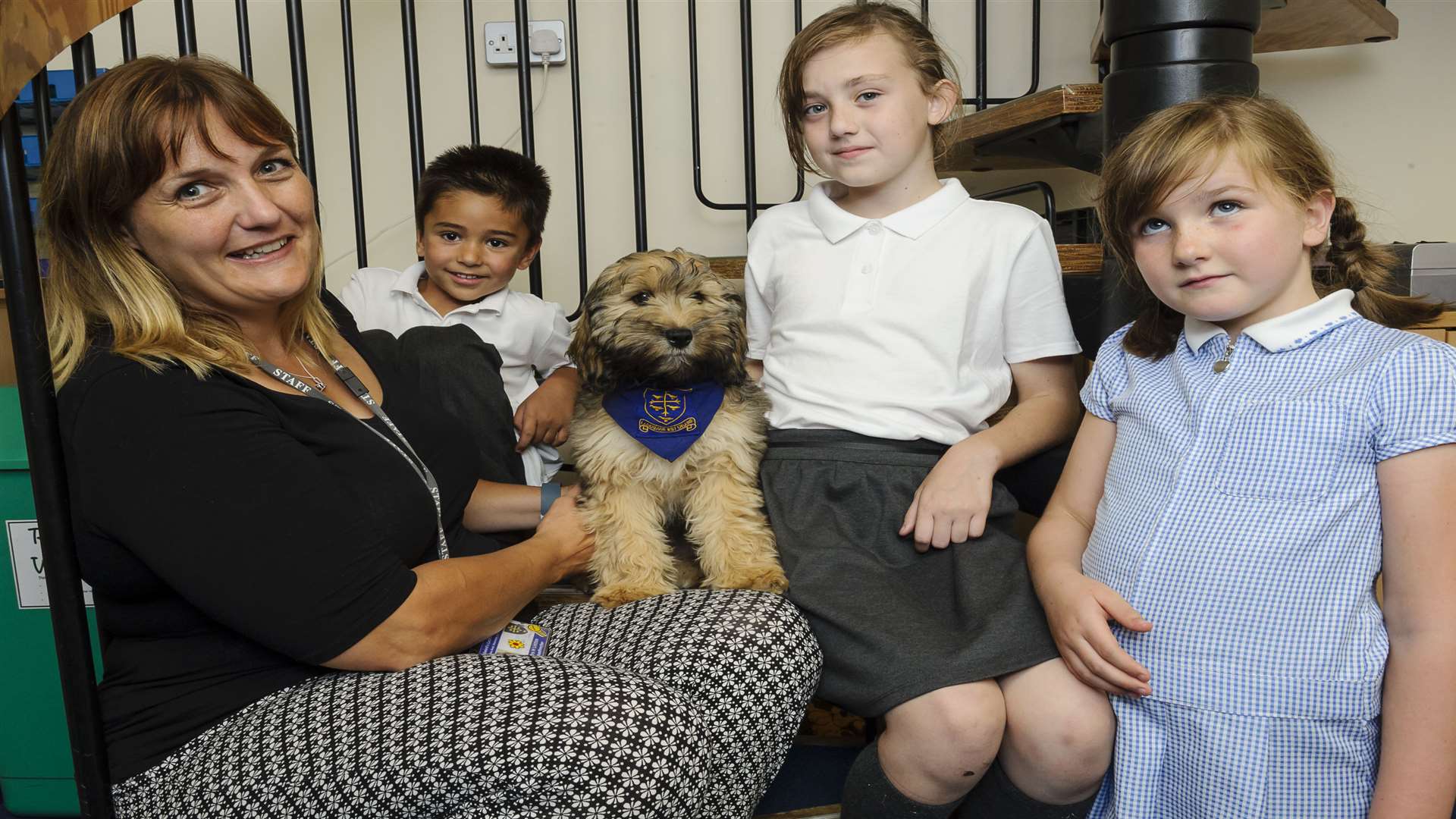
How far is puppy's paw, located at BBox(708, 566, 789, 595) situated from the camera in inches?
61.2

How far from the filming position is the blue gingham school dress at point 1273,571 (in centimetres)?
112

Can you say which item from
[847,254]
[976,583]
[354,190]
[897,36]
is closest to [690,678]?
[976,583]

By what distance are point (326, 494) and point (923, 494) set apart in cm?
82

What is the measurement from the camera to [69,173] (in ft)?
3.76

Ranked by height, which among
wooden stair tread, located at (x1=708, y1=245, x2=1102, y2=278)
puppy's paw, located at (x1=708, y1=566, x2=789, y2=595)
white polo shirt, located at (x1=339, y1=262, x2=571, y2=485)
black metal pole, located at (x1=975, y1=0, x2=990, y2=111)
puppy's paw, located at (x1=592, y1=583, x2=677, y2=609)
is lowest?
puppy's paw, located at (x1=592, y1=583, x2=677, y2=609)

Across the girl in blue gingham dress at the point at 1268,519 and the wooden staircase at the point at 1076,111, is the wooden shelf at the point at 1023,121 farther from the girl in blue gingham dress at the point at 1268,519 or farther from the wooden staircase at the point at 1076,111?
the girl in blue gingham dress at the point at 1268,519

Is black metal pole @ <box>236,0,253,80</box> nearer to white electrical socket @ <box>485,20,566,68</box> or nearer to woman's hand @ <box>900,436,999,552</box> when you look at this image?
white electrical socket @ <box>485,20,566,68</box>

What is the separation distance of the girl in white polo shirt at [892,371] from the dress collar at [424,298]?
2.30ft

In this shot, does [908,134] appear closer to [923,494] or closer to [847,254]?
[847,254]

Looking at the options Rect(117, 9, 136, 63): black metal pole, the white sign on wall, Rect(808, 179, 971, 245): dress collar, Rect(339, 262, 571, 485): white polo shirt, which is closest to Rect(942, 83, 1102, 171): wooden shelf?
Rect(808, 179, 971, 245): dress collar

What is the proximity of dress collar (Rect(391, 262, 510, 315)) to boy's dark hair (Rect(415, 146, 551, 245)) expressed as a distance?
4.4 inches

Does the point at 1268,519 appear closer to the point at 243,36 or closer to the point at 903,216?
the point at 903,216

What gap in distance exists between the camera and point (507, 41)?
3.01 m

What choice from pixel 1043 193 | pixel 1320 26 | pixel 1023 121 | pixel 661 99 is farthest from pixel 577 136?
pixel 1320 26
